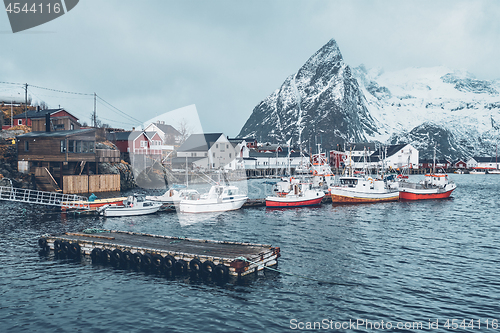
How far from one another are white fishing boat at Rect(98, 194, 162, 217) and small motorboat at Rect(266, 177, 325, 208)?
18167 mm

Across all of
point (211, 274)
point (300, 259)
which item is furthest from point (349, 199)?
point (211, 274)

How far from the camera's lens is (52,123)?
71.4 metres

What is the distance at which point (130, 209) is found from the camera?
4309 cm

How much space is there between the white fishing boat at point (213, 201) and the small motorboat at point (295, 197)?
6.32 m

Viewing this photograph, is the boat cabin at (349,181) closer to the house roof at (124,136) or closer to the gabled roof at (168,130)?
the house roof at (124,136)

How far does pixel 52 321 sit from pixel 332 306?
1380 cm

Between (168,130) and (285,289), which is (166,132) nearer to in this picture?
(168,130)

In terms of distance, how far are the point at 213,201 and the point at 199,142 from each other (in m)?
69.6

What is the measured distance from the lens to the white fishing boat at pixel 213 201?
4616cm

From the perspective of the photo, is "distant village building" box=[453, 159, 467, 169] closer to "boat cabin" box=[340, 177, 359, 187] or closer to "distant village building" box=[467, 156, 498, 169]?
"distant village building" box=[467, 156, 498, 169]

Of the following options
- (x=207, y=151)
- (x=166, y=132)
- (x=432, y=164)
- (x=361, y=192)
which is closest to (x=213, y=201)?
(x=361, y=192)

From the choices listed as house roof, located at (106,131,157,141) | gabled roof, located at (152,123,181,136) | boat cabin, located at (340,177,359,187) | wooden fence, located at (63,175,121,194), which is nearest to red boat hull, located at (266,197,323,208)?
boat cabin, located at (340,177,359,187)

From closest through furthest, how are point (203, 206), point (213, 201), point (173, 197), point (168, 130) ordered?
point (203, 206), point (213, 201), point (173, 197), point (168, 130)

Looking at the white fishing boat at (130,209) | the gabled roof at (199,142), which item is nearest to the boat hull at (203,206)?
Answer: the white fishing boat at (130,209)
